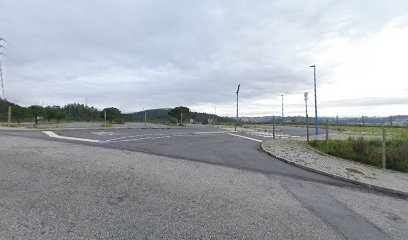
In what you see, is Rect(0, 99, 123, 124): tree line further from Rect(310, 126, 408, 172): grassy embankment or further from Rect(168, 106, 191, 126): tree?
Rect(310, 126, 408, 172): grassy embankment

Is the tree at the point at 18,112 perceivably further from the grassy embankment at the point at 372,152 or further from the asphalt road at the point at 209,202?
the grassy embankment at the point at 372,152

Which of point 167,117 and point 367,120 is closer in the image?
point 367,120

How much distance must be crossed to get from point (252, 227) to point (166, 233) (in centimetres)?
129

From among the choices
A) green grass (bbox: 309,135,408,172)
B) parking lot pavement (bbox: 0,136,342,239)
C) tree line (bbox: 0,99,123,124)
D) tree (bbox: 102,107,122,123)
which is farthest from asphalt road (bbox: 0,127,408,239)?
tree (bbox: 102,107,122,123)

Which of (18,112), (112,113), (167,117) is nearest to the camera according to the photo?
(18,112)

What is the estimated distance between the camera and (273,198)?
4.21m

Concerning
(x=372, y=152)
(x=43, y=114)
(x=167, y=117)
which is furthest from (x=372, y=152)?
(x=167, y=117)

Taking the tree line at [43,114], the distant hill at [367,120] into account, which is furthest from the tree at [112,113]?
the distant hill at [367,120]

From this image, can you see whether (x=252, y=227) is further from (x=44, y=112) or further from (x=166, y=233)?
(x=44, y=112)

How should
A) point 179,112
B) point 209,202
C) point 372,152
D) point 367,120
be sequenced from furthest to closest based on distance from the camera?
point 179,112 < point 367,120 < point 372,152 < point 209,202

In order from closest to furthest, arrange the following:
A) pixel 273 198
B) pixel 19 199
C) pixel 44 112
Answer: pixel 19 199 → pixel 273 198 → pixel 44 112

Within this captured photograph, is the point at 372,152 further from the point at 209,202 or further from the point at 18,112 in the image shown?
the point at 18,112

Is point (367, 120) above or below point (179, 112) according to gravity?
below

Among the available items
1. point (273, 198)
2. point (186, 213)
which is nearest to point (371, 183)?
point (273, 198)
